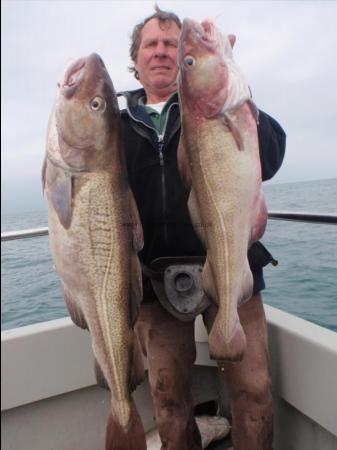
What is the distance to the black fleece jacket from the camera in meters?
2.36

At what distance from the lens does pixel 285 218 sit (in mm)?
3043

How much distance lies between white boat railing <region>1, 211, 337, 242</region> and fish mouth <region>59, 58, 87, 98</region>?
126cm

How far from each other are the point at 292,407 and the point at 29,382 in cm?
170

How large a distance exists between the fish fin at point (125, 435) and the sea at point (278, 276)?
5.58 ft

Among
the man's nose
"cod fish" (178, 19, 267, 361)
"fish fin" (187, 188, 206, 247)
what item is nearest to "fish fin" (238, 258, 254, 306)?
"cod fish" (178, 19, 267, 361)

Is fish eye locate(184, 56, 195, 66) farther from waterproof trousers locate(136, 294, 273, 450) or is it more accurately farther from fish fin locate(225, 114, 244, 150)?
waterproof trousers locate(136, 294, 273, 450)

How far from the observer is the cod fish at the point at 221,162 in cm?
192

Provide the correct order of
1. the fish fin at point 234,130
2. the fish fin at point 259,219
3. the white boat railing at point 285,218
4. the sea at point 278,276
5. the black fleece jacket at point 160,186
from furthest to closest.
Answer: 1. the sea at point 278,276
2. the white boat railing at point 285,218
3. the black fleece jacket at point 160,186
4. the fish fin at point 259,219
5. the fish fin at point 234,130

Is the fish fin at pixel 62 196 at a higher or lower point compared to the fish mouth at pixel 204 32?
lower

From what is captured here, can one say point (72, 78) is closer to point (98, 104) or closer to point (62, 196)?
point (98, 104)

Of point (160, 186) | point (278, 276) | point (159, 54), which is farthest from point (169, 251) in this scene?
point (278, 276)

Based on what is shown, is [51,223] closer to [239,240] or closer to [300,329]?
[239,240]

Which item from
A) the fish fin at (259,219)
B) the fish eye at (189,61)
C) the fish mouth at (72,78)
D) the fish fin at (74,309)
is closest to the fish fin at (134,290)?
the fish fin at (74,309)

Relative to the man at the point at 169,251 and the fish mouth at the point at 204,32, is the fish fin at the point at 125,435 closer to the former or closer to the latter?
the man at the point at 169,251
